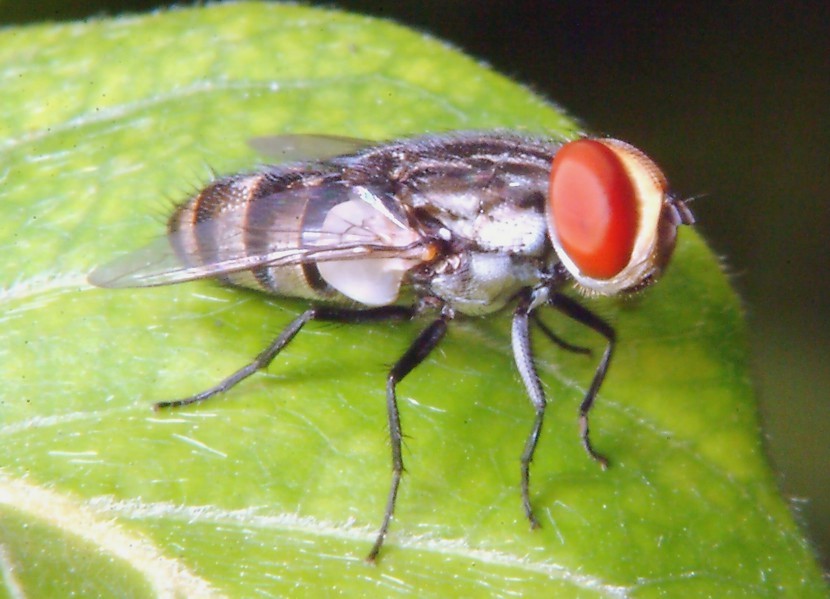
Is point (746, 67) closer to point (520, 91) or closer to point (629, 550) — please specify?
point (520, 91)

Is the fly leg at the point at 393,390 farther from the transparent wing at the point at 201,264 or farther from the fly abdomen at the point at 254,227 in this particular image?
the fly abdomen at the point at 254,227

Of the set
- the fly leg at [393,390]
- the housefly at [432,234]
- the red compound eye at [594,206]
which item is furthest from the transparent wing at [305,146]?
the red compound eye at [594,206]

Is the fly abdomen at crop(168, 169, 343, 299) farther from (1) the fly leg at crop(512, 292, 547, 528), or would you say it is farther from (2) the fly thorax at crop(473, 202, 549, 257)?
(1) the fly leg at crop(512, 292, 547, 528)

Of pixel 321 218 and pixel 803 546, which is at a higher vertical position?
pixel 321 218

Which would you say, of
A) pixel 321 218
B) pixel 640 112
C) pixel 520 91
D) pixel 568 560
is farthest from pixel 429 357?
pixel 640 112

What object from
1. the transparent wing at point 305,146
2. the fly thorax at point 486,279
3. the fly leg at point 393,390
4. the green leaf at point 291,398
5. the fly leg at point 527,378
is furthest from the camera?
the transparent wing at point 305,146

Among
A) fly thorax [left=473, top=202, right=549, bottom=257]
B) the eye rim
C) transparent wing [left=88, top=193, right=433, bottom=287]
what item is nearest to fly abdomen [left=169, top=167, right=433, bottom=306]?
transparent wing [left=88, top=193, right=433, bottom=287]

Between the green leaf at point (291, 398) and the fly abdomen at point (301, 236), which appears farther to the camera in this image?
the fly abdomen at point (301, 236)
